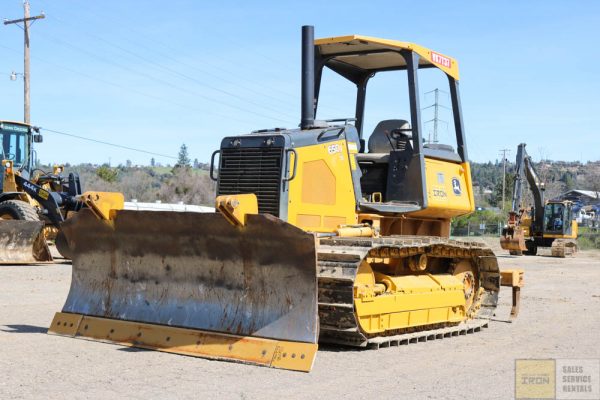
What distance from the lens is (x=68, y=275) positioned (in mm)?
17156

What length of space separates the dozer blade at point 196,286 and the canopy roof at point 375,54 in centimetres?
317

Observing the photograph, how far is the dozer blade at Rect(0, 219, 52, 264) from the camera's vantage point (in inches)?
728

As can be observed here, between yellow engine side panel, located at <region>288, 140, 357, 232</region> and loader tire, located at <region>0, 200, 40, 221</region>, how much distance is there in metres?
12.6

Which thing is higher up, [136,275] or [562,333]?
[136,275]

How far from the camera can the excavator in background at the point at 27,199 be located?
18.6 metres

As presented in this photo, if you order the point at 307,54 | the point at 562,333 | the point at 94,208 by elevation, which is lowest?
the point at 562,333

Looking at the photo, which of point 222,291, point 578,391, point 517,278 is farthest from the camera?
point 517,278

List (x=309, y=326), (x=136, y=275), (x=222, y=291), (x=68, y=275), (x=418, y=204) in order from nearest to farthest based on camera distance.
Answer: (x=309, y=326) < (x=222, y=291) < (x=136, y=275) < (x=418, y=204) < (x=68, y=275)

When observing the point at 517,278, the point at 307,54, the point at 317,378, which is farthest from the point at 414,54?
the point at 317,378

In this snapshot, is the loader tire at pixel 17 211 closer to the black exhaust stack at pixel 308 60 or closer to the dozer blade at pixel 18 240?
the dozer blade at pixel 18 240

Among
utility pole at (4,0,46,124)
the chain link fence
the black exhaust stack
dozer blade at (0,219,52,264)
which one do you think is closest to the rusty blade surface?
the black exhaust stack

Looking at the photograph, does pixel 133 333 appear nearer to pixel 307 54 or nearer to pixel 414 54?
pixel 307 54

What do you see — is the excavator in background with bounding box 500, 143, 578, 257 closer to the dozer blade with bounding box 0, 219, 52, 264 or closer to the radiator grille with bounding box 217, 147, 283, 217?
the dozer blade with bounding box 0, 219, 52, 264

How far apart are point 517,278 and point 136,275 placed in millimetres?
5596
